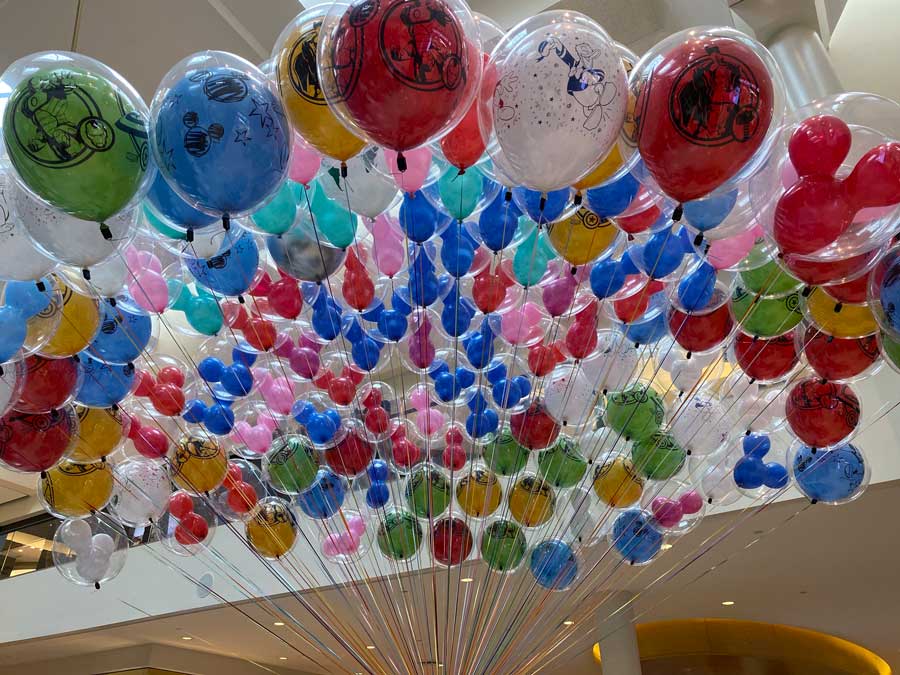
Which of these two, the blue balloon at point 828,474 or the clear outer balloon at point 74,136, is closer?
the clear outer balloon at point 74,136

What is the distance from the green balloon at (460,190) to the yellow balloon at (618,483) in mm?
1211

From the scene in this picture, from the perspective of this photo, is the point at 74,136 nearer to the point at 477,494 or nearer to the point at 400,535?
the point at 400,535

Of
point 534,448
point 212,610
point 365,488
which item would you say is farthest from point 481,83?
point 212,610

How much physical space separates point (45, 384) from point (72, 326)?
7.4 inches

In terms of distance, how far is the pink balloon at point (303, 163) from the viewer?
6.05 feet

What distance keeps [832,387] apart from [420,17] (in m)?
1.71

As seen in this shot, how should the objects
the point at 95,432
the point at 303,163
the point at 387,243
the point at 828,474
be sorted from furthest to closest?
the point at 828,474 < the point at 95,432 < the point at 387,243 < the point at 303,163

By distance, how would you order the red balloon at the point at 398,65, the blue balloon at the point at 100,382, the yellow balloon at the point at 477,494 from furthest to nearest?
the yellow balloon at the point at 477,494, the blue balloon at the point at 100,382, the red balloon at the point at 398,65

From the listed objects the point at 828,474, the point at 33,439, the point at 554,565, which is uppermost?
the point at 828,474

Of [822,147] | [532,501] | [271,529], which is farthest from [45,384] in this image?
[822,147]

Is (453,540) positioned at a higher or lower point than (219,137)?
lower

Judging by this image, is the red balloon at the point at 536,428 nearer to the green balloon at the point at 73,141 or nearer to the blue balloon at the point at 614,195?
the blue balloon at the point at 614,195

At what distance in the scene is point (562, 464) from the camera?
108 inches

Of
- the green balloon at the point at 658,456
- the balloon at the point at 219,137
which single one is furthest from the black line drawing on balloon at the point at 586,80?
the green balloon at the point at 658,456
